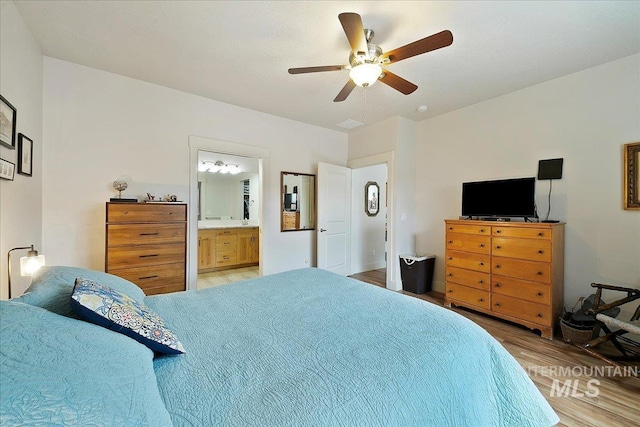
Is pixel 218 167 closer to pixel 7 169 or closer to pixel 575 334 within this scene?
pixel 7 169

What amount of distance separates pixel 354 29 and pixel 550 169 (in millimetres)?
2747

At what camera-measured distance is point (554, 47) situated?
2330 mm

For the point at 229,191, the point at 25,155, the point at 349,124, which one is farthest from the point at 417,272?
the point at 229,191

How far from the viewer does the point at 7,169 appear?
1807 millimetres

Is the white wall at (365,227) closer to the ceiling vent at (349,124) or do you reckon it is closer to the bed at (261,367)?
the ceiling vent at (349,124)

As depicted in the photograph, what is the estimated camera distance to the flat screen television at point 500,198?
2881 mm

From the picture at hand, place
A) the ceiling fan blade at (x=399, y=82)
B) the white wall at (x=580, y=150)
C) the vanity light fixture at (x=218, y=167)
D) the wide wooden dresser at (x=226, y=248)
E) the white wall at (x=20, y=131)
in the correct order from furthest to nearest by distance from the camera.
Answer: the vanity light fixture at (x=218, y=167), the wide wooden dresser at (x=226, y=248), the white wall at (x=580, y=150), the ceiling fan blade at (x=399, y=82), the white wall at (x=20, y=131)

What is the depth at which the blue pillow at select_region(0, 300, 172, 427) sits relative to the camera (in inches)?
19.3

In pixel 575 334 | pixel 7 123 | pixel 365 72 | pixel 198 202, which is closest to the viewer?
pixel 7 123

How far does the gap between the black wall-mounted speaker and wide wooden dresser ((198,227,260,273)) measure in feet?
16.0

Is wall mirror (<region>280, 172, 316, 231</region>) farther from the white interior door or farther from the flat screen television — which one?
the flat screen television

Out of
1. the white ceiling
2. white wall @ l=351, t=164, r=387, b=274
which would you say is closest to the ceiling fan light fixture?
the white ceiling

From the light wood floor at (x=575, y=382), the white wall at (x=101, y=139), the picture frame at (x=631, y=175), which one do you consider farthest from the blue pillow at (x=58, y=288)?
the picture frame at (x=631, y=175)

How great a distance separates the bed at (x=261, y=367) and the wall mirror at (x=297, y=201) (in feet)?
8.99
